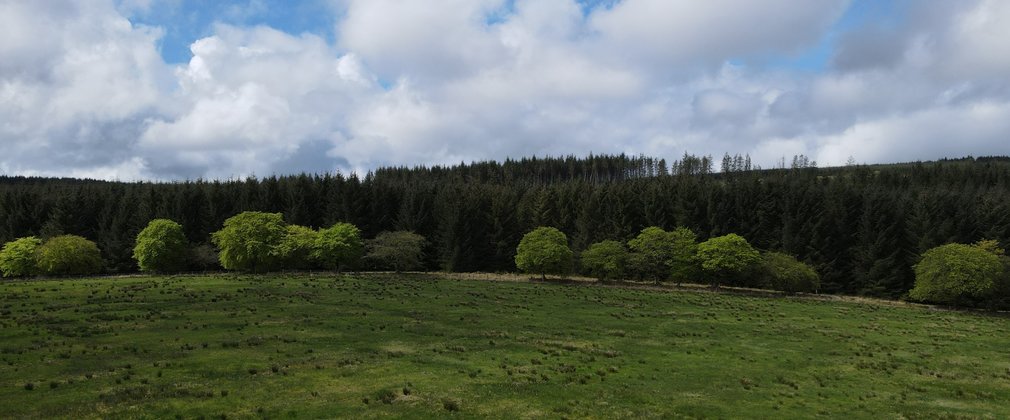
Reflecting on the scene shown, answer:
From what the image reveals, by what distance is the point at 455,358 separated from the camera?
116ft

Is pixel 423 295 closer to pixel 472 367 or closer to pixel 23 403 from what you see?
pixel 472 367

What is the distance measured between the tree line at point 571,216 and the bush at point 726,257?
63.3 ft

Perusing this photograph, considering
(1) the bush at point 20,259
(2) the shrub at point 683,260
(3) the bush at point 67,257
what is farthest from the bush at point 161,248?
(2) the shrub at point 683,260

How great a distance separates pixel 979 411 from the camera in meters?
28.9

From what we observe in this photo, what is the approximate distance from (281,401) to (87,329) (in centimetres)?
2515

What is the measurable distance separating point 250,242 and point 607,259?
63057 mm

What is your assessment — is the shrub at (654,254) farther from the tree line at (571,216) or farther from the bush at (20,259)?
the bush at (20,259)

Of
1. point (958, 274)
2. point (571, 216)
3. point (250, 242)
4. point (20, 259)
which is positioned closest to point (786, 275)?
point (958, 274)

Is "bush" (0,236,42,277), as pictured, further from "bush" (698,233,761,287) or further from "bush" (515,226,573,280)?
"bush" (698,233,761,287)

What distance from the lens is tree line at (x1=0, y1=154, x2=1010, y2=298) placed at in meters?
110

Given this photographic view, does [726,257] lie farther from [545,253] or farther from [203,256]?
[203,256]

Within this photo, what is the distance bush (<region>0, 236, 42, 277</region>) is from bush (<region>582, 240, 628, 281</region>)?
320ft

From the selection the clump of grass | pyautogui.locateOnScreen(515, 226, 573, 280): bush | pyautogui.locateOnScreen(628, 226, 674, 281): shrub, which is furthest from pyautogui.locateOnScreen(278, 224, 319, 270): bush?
the clump of grass

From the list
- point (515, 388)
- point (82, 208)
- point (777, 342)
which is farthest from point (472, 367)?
point (82, 208)
